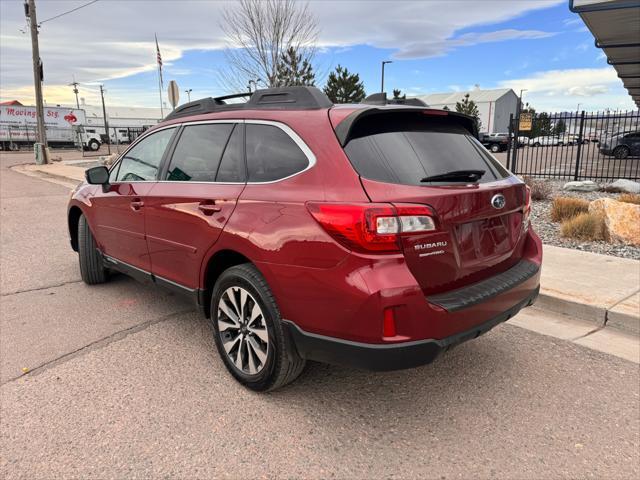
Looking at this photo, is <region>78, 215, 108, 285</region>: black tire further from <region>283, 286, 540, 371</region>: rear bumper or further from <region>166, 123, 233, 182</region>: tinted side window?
<region>283, 286, 540, 371</region>: rear bumper

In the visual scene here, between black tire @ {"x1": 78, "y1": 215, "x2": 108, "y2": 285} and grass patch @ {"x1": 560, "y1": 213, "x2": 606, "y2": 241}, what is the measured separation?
20.3 feet

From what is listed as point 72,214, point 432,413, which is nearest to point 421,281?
point 432,413

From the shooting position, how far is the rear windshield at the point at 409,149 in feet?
8.40

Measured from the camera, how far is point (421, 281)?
7.98 feet

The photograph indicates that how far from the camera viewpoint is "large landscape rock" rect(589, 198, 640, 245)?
645 centimetres

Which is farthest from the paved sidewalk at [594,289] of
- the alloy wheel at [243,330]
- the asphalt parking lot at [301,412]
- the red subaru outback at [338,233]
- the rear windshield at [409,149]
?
the alloy wheel at [243,330]

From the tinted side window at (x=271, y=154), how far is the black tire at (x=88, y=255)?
282 centimetres

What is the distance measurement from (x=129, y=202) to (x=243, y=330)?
1.84m

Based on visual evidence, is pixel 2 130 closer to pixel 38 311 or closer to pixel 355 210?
pixel 38 311

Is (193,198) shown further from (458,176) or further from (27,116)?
(27,116)

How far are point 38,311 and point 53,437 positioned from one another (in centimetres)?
222

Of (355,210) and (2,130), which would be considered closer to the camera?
(355,210)

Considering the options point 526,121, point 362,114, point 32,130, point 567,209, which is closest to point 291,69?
point 526,121

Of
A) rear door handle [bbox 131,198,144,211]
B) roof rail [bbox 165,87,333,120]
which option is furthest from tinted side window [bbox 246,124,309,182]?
rear door handle [bbox 131,198,144,211]
